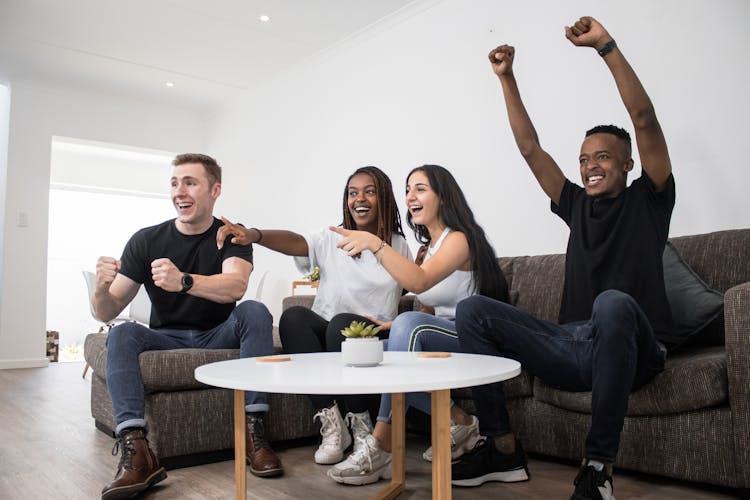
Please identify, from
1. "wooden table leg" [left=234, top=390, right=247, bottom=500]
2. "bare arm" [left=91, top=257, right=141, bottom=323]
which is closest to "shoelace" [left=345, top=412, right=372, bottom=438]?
"wooden table leg" [left=234, top=390, right=247, bottom=500]

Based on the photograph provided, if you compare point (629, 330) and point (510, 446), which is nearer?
Result: point (629, 330)

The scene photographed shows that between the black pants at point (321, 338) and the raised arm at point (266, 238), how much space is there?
248mm

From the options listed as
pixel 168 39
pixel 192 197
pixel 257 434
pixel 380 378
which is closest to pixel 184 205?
pixel 192 197

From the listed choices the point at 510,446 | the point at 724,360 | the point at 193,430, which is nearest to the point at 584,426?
the point at 510,446

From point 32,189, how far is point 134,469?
490 centimetres

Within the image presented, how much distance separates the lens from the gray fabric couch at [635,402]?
1.60 m

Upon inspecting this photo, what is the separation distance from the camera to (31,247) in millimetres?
5703

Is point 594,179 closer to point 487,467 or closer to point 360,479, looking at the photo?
point 487,467

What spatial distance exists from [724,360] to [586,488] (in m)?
0.54

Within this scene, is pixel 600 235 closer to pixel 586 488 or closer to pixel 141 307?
pixel 586 488

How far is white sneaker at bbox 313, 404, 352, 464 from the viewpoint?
205cm

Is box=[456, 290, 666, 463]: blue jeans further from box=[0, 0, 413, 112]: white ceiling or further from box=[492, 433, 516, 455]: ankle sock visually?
box=[0, 0, 413, 112]: white ceiling

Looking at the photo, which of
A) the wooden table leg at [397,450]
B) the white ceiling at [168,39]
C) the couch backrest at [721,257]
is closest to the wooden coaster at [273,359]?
the wooden table leg at [397,450]

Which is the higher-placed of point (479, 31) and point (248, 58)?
point (248, 58)
